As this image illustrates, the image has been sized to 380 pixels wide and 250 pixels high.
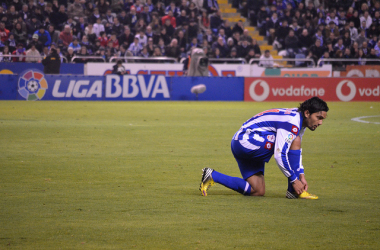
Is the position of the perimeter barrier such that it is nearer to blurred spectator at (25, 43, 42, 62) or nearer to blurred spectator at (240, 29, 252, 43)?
blurred spectator at (25, 43, 42, 62)

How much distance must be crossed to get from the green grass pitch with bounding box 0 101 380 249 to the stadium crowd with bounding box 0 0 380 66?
13.0 m

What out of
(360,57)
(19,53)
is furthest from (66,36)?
(360,57)

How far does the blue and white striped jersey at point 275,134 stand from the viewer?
5.81 meters

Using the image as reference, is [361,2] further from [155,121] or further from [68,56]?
[155,121]

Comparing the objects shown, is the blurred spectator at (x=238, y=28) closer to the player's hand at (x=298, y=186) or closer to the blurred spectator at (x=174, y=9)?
the blurred spectator at (x=174, y=9)

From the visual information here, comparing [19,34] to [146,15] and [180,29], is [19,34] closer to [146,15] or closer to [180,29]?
[146,15]

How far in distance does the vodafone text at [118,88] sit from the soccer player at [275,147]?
1771 centimetres

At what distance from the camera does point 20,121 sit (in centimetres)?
1479

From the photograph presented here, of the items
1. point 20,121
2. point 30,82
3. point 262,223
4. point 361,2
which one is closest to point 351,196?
point 262,223

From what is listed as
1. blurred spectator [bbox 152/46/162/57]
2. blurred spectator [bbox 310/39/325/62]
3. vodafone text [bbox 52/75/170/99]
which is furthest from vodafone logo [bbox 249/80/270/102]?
blurred spectator [bbox 310/39/325/62]

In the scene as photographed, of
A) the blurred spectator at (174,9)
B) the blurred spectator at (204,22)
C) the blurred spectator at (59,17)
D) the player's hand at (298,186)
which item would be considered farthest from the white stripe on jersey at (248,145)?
the blurred spectator at (204,22)

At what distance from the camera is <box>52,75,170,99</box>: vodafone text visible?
76.3 ft

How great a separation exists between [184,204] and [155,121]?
9.71 metres

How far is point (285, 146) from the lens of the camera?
5816 mm
